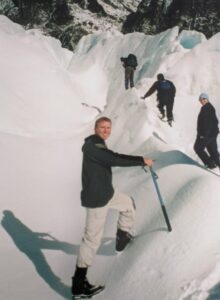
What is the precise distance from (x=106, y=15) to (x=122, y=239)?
2566 inches

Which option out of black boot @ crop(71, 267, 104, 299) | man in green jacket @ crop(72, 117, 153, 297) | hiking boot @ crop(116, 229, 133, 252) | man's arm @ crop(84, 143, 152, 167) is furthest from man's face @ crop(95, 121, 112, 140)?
black boot @ crop(71, 267, 104, 299)

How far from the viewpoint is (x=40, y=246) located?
237 inches

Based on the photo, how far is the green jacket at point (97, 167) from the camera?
441cm

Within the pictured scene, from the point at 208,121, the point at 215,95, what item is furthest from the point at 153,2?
the point at 208,121

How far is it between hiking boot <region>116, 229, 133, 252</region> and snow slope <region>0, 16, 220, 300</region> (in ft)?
0.38

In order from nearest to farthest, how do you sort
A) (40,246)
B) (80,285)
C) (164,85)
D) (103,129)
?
1. (80,285)
2. (103,129)
3. (40,246)
4. (164,85)

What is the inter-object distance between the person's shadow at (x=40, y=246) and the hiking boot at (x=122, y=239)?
0.13 meters

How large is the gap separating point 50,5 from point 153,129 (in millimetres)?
57629

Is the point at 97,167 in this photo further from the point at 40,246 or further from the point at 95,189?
the point at 40,246

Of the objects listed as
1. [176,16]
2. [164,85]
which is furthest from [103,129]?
[176,16]

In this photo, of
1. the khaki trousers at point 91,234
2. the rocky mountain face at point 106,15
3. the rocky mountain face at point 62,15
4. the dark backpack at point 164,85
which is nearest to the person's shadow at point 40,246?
the khaki trousers at point 91,234

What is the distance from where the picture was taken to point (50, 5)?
65.4m

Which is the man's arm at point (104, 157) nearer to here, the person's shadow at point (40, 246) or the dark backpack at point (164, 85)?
the person's shadow at point (40, 246)

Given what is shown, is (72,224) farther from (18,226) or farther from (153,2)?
(153,2)
